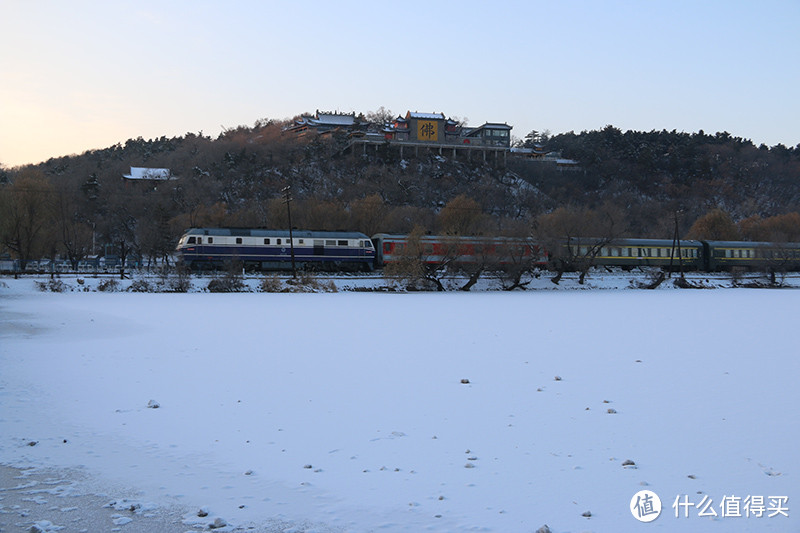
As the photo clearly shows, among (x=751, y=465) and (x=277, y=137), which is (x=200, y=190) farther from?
(x=751, y=465)

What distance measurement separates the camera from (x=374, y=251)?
173 feet

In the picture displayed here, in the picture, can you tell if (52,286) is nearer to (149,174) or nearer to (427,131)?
(149,174)

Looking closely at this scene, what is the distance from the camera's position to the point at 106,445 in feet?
26.7

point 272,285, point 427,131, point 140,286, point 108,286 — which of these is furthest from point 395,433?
point 427,131

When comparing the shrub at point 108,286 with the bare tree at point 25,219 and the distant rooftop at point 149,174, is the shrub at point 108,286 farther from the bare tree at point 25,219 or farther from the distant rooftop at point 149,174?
the distant rooftop at point 149,174

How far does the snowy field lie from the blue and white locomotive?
2944 centimetres

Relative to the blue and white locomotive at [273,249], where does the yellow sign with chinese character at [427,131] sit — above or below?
above

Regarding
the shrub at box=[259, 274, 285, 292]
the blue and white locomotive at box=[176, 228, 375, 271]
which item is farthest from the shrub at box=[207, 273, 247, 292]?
the blue and white locomotive at box=[176, 228, 375, 271]

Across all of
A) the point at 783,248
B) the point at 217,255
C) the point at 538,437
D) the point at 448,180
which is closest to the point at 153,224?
the point at 217,255

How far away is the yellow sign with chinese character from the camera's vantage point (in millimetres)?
115125

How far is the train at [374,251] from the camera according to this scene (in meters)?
47.0

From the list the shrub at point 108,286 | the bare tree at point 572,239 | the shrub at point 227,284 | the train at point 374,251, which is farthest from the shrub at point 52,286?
the bare tree at point 572,239

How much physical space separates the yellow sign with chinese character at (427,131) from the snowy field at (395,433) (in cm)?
10067

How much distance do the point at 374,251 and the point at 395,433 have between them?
146 ft
